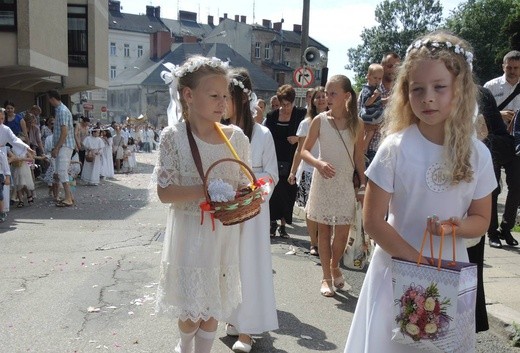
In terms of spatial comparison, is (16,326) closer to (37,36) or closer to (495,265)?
(495,265)

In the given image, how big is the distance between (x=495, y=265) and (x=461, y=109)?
430 centimetres

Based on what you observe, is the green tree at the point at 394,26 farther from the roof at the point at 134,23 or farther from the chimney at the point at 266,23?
the roof at the point at 134,23

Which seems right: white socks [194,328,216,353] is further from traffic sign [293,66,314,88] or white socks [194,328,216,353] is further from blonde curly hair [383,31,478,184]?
traffic sign [293,66,314,88]

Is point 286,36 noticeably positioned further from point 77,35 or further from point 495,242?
point 495,242

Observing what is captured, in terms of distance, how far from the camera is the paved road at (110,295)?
4266mm

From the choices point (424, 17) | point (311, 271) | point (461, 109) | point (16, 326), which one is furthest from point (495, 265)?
point (424, 17)

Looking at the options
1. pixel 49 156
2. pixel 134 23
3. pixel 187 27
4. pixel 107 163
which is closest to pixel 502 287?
pixel 49 156

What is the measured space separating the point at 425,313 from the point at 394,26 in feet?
256

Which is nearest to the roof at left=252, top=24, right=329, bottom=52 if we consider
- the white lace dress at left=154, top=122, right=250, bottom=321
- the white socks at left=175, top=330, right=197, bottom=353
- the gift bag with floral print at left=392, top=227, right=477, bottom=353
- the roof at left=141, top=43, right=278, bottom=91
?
the roof at left=141, top=43, right=278, bottom=91

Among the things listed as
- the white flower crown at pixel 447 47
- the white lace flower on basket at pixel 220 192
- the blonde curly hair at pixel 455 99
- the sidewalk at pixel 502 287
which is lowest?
the sidewalk at pixel 502 287

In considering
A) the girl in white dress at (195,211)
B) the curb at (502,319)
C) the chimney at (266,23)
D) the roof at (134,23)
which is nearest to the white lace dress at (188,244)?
the girl in white dress at (195,211)

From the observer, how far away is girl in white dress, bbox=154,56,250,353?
313 centimetres

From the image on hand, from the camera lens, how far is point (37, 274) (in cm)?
615

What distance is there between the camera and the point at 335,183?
554cm
